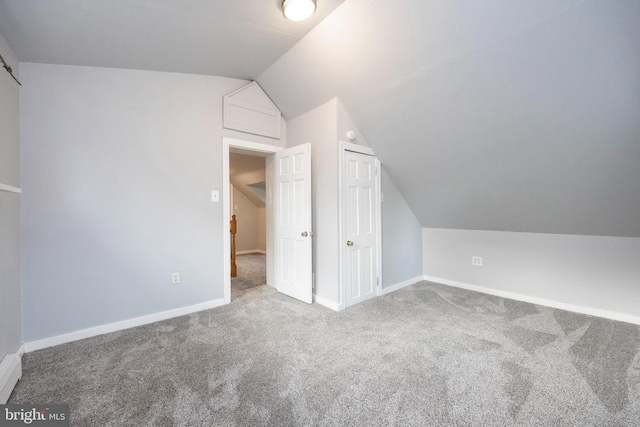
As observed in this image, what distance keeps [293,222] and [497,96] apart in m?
2.43

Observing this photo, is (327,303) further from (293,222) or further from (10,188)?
(10,188)

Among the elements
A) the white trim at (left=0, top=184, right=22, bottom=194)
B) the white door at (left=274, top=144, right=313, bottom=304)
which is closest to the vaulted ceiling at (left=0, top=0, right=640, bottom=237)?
the white door at (left=274, top=144, right=313, bottom=304)

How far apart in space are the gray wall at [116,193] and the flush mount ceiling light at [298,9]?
1413 millimetres

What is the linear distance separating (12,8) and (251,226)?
6.06m

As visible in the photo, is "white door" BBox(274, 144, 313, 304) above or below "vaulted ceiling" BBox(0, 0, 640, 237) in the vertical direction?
below

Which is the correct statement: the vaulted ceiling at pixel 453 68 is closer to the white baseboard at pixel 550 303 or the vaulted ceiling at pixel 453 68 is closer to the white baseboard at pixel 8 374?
the white baseboard at pixel 550 303

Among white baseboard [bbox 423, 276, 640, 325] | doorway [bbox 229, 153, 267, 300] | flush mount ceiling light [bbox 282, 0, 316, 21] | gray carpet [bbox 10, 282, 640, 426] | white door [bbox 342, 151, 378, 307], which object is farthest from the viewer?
doorway [bbox 229, 153, 267, 300]

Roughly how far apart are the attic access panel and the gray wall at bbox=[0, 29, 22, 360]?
1673mm

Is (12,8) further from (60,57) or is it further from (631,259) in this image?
(631,259)

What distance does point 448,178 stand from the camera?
3.18 meters

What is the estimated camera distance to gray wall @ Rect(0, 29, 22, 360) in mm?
1850

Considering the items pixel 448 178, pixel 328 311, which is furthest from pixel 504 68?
pixel 328 311

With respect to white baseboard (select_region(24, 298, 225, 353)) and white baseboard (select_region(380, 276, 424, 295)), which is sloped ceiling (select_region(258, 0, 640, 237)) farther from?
white baseboard (select_region(24, 298, 225, 353))

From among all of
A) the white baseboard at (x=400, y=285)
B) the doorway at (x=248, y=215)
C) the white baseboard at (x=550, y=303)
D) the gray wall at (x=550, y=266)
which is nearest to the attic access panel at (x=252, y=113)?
the doorway at (x=248, y=215)
